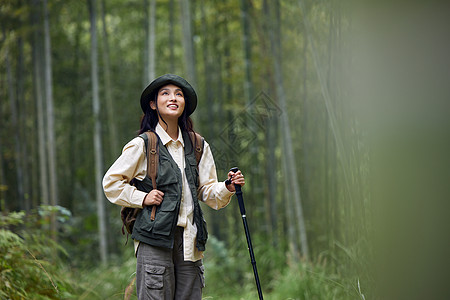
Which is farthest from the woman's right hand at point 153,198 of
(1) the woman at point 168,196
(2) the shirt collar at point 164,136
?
(2) the shirt collar at point 164,136

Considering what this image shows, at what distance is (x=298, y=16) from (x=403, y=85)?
395 centimetres

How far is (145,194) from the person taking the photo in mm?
1921

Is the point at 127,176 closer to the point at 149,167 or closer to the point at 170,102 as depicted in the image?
the point at 149,167

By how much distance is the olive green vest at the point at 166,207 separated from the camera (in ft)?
6.19

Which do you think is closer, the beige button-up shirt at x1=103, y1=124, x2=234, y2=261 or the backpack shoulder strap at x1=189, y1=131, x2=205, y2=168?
the beige button-up shirt at x1=103, y1=124, x2=234, y2=261

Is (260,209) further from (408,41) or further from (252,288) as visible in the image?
(408,41)

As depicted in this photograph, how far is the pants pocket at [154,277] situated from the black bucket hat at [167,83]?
70 cm

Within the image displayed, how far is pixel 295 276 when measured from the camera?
4438mm

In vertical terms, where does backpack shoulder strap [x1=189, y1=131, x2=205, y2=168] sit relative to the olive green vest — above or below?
above

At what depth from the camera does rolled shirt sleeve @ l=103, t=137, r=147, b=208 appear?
6.29ft

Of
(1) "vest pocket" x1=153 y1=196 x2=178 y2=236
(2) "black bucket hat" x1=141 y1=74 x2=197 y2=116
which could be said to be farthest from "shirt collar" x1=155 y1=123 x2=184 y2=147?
(1) "vest pocket" x1=153 y1=196 x2=178 y2=236

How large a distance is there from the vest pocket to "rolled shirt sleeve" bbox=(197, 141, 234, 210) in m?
0.21

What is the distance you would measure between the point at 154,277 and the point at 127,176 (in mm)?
422

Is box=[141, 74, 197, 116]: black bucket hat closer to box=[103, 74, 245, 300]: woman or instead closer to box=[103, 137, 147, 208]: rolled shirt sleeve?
box=[103, 74, 245, 300]: woman
